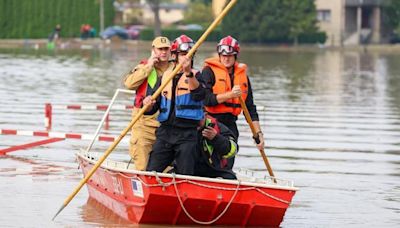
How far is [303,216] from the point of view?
14547 mm

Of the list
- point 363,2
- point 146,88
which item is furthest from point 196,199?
point 363,2

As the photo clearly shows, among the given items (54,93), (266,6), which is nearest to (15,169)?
(54,93)

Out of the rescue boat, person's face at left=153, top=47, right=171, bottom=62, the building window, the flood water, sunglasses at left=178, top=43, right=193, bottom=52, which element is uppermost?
sunglasses at left=178, top=43, right=193, bottom=52

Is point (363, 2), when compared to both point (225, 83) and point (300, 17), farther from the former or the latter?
point (225, 83)

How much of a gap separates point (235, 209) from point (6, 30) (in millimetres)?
83911

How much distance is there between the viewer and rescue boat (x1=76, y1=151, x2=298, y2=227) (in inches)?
502

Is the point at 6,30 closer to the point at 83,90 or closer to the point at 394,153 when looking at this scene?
the point at 83,90

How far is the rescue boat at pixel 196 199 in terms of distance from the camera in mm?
12750

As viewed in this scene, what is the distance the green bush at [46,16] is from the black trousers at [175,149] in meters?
82.8

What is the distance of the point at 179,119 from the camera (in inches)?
517

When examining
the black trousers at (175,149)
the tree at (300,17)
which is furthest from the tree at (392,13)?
the black trousers at (175,149)

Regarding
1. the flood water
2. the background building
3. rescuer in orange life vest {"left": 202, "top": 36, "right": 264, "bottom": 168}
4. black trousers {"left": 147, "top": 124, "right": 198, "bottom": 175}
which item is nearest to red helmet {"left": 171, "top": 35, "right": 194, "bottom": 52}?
rescuer in orange life vest {"left": 202, "top": 36, "right": 264, "bottom": 168}

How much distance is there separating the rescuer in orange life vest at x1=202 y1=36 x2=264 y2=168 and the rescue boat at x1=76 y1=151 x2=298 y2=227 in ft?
2.78

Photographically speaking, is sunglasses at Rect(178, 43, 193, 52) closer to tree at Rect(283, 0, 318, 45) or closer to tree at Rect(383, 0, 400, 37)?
tree at Rect(283, 0, 318, 45)
